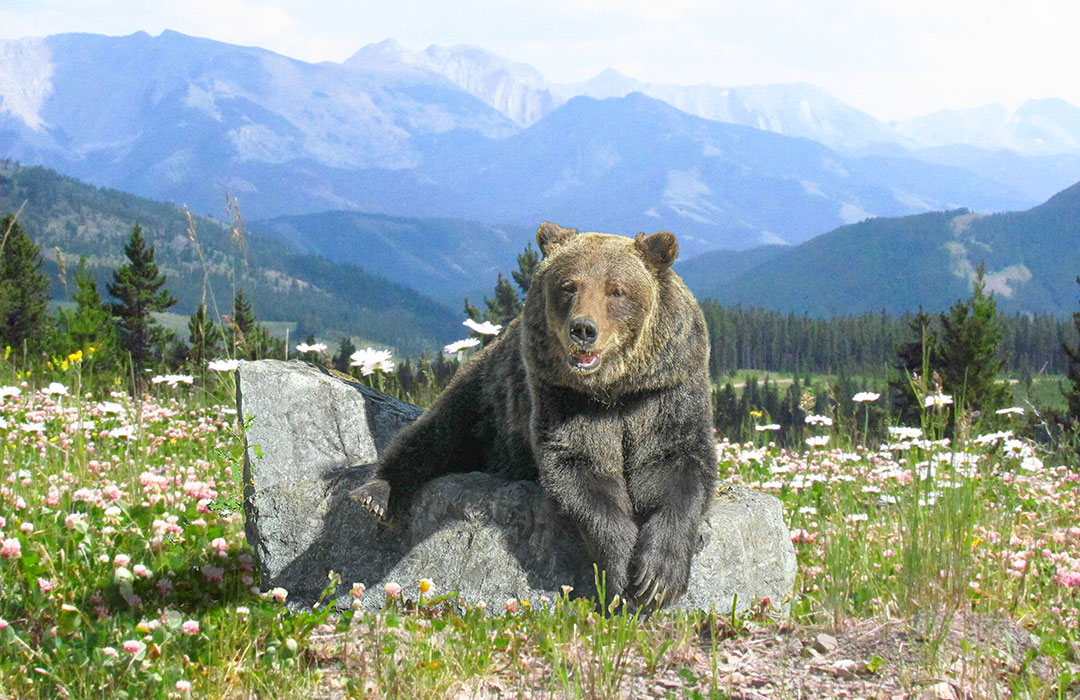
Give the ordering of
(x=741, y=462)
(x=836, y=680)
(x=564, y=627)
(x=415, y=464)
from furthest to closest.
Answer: (x=741, y=462)
(x=415, y=464)
(x=564, y=627)
(x=836, y=680)

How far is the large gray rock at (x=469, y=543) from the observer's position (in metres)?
5.64

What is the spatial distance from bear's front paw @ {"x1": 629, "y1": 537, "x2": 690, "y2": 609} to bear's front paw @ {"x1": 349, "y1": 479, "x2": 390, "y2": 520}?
174 centimetres

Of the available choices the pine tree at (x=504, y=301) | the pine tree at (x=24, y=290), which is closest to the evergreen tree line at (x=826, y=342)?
the pine tree at (x=504, y=301)

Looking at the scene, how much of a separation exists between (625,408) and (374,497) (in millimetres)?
1812

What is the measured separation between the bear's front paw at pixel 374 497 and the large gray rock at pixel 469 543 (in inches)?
6.8

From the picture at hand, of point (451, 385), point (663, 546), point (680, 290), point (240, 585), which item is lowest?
point (240, 585)

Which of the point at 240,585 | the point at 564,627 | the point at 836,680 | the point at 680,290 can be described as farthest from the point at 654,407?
the point at 240,585

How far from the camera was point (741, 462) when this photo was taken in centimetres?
938

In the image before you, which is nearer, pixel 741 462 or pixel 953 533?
pixel 953 533

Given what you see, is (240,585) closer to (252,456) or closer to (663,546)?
(252,456)

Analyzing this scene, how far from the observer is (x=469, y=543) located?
5789mm

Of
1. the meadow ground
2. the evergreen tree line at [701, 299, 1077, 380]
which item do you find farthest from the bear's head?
the evergreen tree line at [701, 299, 1077, 380]

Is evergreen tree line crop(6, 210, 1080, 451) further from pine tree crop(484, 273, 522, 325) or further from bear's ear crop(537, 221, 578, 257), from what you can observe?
bear's ear crop(537, 221, 578, 257)

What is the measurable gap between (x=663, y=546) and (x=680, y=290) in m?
1.57
